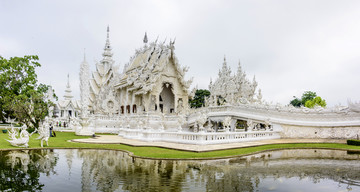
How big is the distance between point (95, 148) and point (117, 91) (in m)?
22.4

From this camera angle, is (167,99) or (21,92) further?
(167,99)

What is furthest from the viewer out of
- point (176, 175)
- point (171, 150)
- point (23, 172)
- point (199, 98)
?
point (199, 98)

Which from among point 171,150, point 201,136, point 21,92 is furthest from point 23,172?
point 21,92

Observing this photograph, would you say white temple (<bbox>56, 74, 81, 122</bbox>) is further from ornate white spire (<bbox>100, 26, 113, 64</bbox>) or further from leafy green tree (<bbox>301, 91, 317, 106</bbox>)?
leafy green tree (<bbox>301, 91, 317, 106</bbox>)

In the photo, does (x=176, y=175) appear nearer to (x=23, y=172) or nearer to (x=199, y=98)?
(x=23, y=172)

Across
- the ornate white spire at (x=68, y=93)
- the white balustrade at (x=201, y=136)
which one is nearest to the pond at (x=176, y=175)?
the white balustrade at (x=201, y=136)

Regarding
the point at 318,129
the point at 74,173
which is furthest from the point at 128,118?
the point at 74,173

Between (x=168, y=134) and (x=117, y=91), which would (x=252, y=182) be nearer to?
(x=168, y=134)

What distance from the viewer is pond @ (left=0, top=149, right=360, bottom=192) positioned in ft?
18.7

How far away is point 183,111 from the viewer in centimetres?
2594

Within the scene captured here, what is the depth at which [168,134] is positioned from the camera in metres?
15.4

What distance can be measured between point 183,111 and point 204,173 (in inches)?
748

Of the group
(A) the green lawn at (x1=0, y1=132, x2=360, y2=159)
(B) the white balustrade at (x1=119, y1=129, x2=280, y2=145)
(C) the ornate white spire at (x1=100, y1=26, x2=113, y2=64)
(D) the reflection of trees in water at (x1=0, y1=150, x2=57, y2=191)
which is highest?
(C) the ornate white spire at (x1=100, y1=26, x2=113, y2=64)

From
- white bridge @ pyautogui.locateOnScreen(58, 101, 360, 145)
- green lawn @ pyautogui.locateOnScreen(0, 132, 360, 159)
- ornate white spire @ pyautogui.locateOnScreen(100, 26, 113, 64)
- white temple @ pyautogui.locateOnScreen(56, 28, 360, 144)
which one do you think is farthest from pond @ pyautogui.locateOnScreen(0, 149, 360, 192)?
ornate white spire @ pyautogui.locateOnScreen(100, 26, 113, 64)
